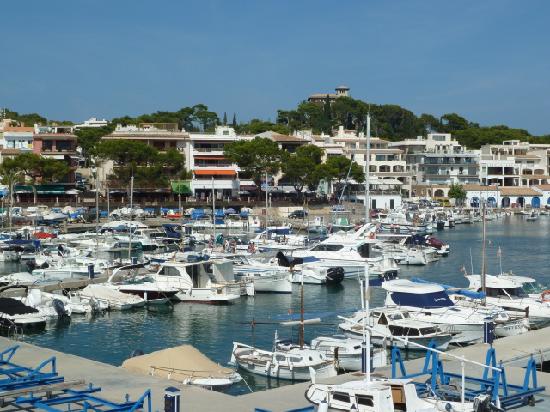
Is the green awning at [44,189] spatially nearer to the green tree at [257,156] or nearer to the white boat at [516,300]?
the green tree at [257,156]

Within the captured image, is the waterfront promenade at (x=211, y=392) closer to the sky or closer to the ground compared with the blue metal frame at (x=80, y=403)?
closer to the ground

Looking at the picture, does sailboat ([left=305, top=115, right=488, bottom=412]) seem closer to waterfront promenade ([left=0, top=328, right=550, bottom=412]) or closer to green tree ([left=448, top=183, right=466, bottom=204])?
waterfront promenade ([left=0, top=328, right=550, bottom=412])

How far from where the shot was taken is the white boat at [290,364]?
2245 centimetres

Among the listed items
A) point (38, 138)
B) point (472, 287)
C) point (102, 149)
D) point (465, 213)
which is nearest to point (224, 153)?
point (102, 149)

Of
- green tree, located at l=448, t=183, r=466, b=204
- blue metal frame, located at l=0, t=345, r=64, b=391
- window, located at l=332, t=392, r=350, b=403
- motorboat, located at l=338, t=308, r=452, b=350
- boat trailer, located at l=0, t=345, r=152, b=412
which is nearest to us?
window, located at l=332, t=392, r=350, b=403

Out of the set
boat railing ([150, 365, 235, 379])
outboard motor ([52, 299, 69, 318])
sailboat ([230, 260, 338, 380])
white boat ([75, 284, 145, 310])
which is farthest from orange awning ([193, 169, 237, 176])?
boat railing ([150, 365, 235, 379])

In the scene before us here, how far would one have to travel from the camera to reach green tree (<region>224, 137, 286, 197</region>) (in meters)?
85.0

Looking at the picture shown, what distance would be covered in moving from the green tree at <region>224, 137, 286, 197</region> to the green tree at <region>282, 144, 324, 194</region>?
3.34 feet

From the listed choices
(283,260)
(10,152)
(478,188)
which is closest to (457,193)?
(478,188)

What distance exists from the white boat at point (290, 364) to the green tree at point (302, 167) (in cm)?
6350

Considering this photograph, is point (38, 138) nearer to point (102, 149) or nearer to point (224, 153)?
point (102, 149)

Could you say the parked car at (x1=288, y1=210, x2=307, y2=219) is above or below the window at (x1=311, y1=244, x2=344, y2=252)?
above

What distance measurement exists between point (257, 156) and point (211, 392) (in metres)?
69.3

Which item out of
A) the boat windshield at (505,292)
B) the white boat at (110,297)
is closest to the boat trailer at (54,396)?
the white boat at (110,297)
